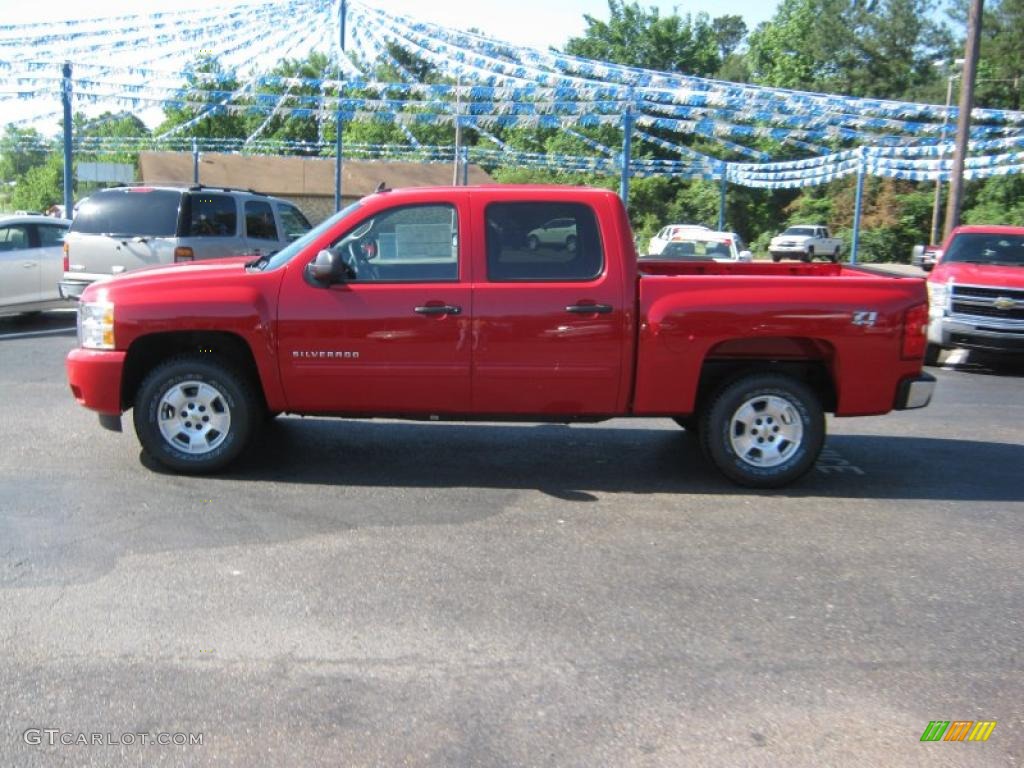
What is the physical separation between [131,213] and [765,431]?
361 inches

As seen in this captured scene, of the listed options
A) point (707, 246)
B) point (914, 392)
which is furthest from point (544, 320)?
point (707, 246)

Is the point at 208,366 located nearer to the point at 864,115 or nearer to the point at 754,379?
the point at 754,379

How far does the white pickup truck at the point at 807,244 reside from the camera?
142 feet

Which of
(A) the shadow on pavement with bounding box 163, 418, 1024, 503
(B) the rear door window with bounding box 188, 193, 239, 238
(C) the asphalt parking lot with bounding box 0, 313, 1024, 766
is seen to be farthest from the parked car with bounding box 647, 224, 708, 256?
(C) the asphalt parking lot with bounding box 0, 313, 1024, 766

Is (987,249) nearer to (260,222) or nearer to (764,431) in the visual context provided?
(764,431)

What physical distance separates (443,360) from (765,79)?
6694 cm

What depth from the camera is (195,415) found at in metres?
6.61

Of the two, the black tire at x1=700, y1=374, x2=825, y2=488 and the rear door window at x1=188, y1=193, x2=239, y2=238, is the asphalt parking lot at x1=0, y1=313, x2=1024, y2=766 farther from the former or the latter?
the rear door window at x1=188, y1=193, x2=239, y2=238

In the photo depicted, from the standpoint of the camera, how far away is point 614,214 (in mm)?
6586

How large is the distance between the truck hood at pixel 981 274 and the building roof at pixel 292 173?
1143 inches

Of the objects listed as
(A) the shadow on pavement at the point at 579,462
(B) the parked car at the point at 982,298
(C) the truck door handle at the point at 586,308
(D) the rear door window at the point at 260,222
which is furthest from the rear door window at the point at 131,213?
(B) the parked car at the point at 982,298

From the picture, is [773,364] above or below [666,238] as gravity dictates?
below

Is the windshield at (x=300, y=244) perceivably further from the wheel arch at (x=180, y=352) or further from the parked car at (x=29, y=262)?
the parked car at (x=29, y=262)
